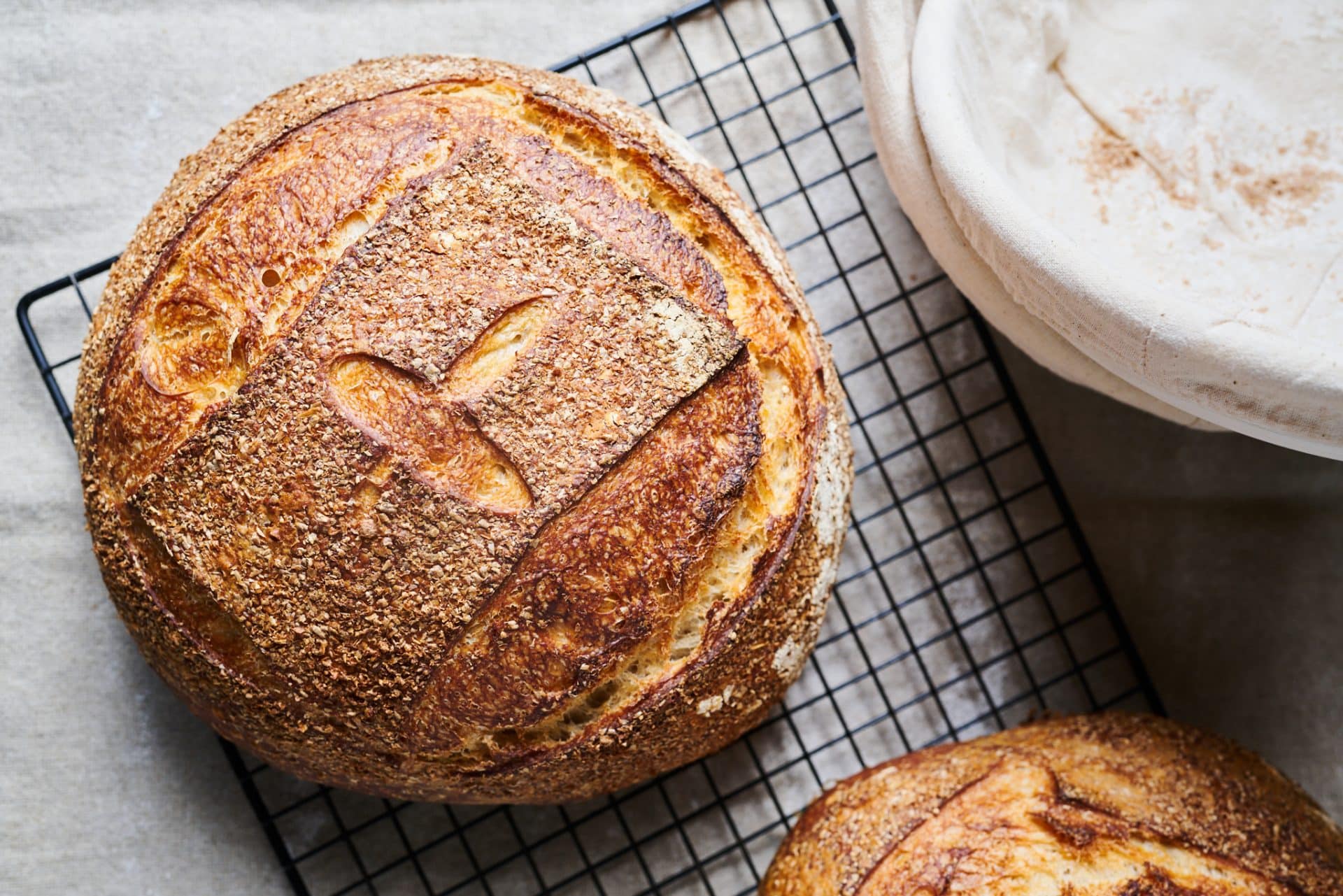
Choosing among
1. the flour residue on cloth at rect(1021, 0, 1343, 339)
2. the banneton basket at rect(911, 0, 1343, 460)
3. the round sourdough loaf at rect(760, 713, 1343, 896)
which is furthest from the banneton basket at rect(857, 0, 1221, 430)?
the round sourdough loaf at rect(760, 713, 1343, 896)

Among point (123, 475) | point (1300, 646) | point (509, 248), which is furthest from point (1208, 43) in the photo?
point (123, 475)

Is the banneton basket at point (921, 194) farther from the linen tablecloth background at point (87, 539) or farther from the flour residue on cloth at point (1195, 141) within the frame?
the linen tablecloth background at point (87, 539)

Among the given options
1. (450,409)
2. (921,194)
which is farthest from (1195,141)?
(450,409)

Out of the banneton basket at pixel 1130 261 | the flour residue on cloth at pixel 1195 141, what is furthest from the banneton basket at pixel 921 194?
the flour residue on cloth at pixel 1195 141

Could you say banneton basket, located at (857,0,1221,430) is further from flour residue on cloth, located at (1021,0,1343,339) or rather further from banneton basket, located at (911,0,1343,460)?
flour residue on cloth, located at (1021,0,1343,339)

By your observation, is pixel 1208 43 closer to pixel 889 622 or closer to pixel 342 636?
pixel 889 622

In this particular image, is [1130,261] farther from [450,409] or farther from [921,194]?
[450,409]
